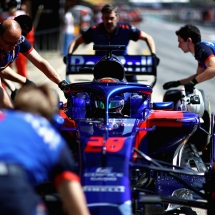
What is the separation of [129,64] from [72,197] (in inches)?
228

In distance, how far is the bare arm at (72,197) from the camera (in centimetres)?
321

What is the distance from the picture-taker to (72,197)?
321cm

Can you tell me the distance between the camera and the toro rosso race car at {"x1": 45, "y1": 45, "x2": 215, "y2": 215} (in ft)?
14.2

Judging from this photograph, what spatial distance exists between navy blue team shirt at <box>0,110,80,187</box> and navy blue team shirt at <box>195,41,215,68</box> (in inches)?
176

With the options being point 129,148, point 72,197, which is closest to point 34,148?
point 72,197

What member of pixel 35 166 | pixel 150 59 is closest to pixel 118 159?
pixel 35 166

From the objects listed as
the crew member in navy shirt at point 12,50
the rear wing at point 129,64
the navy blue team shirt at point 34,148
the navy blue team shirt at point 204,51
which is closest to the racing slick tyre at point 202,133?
the navy blue team shirt at point 204,51

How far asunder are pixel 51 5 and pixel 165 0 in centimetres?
11100

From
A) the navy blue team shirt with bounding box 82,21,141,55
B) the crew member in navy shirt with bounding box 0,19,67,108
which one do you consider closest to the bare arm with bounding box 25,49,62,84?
the crew member in navy shirt with bounding box 0,19,67,108

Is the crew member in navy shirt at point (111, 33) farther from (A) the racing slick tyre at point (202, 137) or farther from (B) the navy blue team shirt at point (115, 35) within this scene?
(A) the racing slick tyre at point (202, 137)

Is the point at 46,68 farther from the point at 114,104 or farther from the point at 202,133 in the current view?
the point at 202,133

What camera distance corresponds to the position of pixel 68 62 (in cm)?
896

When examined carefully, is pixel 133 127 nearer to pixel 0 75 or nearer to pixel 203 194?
pixel 203 194

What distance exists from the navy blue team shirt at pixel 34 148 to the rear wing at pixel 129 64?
5.54m
